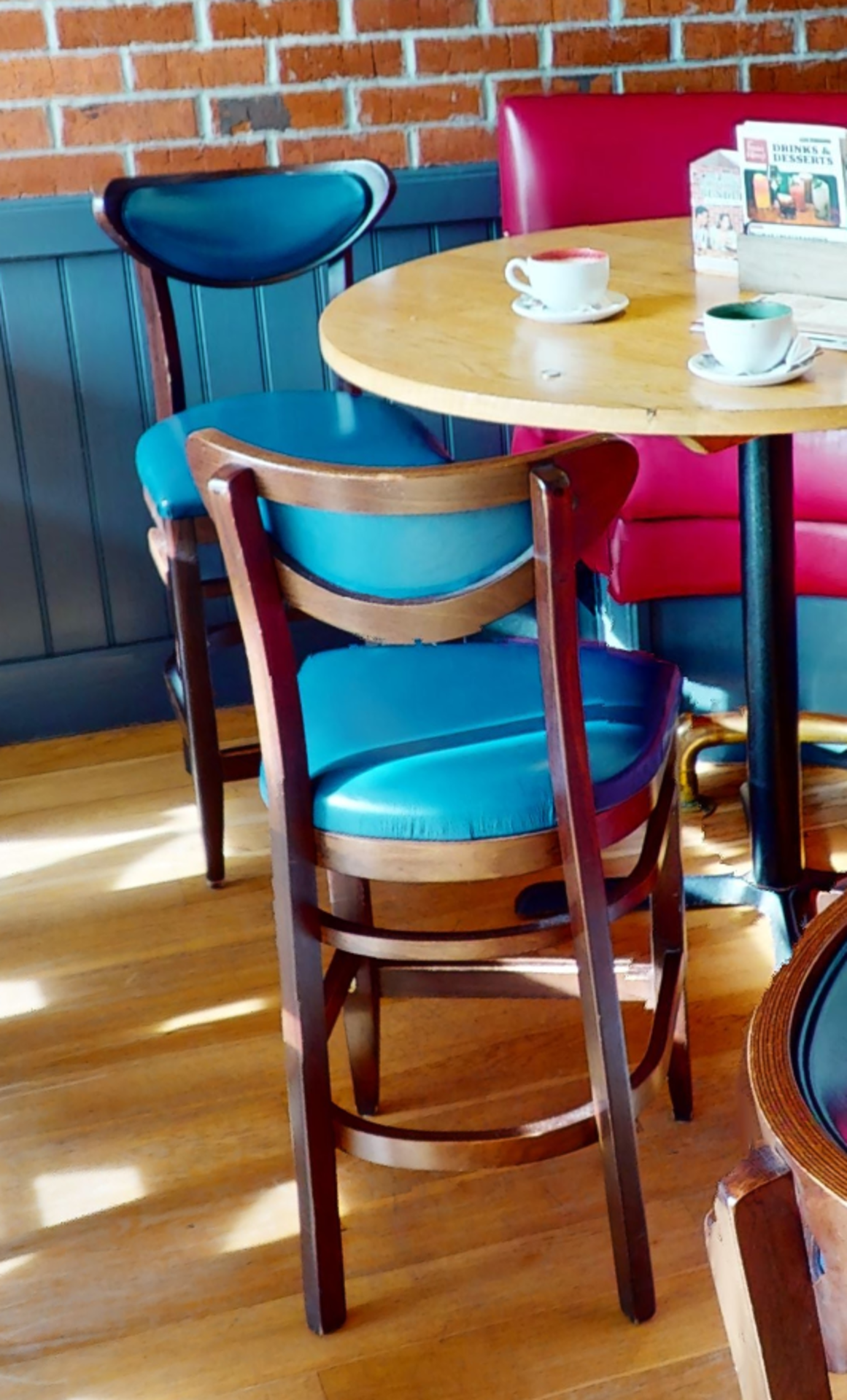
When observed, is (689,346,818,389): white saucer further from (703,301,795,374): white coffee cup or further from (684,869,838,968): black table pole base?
(684,869,838,968): black table pole base

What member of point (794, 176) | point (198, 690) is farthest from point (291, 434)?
point (794, 176)

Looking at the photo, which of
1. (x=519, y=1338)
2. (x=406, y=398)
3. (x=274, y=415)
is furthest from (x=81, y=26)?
(x=519, y=1338)

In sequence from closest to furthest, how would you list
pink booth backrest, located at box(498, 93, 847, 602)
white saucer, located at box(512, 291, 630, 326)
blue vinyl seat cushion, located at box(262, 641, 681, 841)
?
blue vinyl seat cushion, located at box(262, 641, 681, 841)
white saucer, located at box(512, 291, 630, 326)
pink booth backrest, located at box(498, 93, 847, 602)

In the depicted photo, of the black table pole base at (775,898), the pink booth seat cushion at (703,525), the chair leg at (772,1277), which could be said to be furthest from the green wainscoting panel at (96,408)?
the chair leg at (772,1277)

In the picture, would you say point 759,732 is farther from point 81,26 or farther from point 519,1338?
point 81,26

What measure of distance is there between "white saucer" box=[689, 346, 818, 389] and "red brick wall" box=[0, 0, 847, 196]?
57.2 inches

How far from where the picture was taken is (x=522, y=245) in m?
2.27

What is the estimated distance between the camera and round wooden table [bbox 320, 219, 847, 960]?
1.50 metres

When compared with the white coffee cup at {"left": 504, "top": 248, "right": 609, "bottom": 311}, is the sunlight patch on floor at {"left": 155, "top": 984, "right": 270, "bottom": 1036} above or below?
below

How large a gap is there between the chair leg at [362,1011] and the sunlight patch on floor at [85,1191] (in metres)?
0.27

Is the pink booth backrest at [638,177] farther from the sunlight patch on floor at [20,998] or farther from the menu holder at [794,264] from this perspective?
the sunlight patch on floor at [20,998]

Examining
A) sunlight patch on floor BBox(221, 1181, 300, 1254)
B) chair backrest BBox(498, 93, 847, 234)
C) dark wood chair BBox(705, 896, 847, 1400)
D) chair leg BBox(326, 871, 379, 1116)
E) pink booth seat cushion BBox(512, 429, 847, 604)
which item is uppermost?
chair backrest BBox(498, 93, 847, 234)

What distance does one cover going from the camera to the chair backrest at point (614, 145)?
8.87ft

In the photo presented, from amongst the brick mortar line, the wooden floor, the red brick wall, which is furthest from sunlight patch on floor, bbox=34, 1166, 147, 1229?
the brick mortar line
